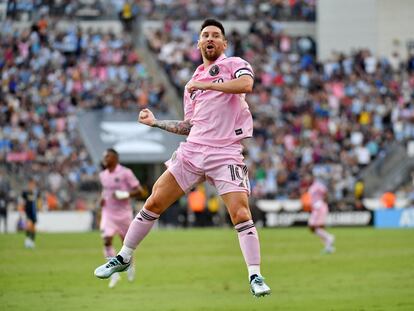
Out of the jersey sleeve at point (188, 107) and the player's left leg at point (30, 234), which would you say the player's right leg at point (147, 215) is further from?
the player's left leg at point (30, 234)

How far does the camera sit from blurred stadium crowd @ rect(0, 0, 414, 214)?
47531 mm

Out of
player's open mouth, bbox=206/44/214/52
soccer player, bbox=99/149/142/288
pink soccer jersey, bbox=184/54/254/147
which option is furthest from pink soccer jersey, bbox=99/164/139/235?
player's open mouth, bbox=206/44/214/52

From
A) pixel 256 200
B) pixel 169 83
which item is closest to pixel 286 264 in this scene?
pixel 256 200

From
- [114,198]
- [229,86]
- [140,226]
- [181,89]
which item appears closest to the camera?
[229,86]

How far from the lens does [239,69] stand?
41.5ft

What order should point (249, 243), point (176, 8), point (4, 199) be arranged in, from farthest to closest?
point (176, 8) → point (4, 199) → point (249, 243)

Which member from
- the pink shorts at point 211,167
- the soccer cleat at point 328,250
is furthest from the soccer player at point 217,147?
the soccer cleat at point 328,250

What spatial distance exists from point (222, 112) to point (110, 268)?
2.19 metres

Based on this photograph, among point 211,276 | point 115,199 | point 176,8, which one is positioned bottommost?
point 211,276

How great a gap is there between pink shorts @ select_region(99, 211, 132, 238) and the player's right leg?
8.98 m

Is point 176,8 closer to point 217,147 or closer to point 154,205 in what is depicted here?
point 154,205

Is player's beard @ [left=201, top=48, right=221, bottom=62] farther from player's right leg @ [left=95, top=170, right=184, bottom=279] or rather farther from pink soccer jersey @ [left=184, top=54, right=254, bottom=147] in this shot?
player's right leg @ [left=95, top=170, right=184, bottom=279]

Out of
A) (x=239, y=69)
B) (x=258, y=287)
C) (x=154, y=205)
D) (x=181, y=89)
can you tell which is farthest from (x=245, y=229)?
(x=181, y=89)

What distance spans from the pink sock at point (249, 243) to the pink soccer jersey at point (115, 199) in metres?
9.94
